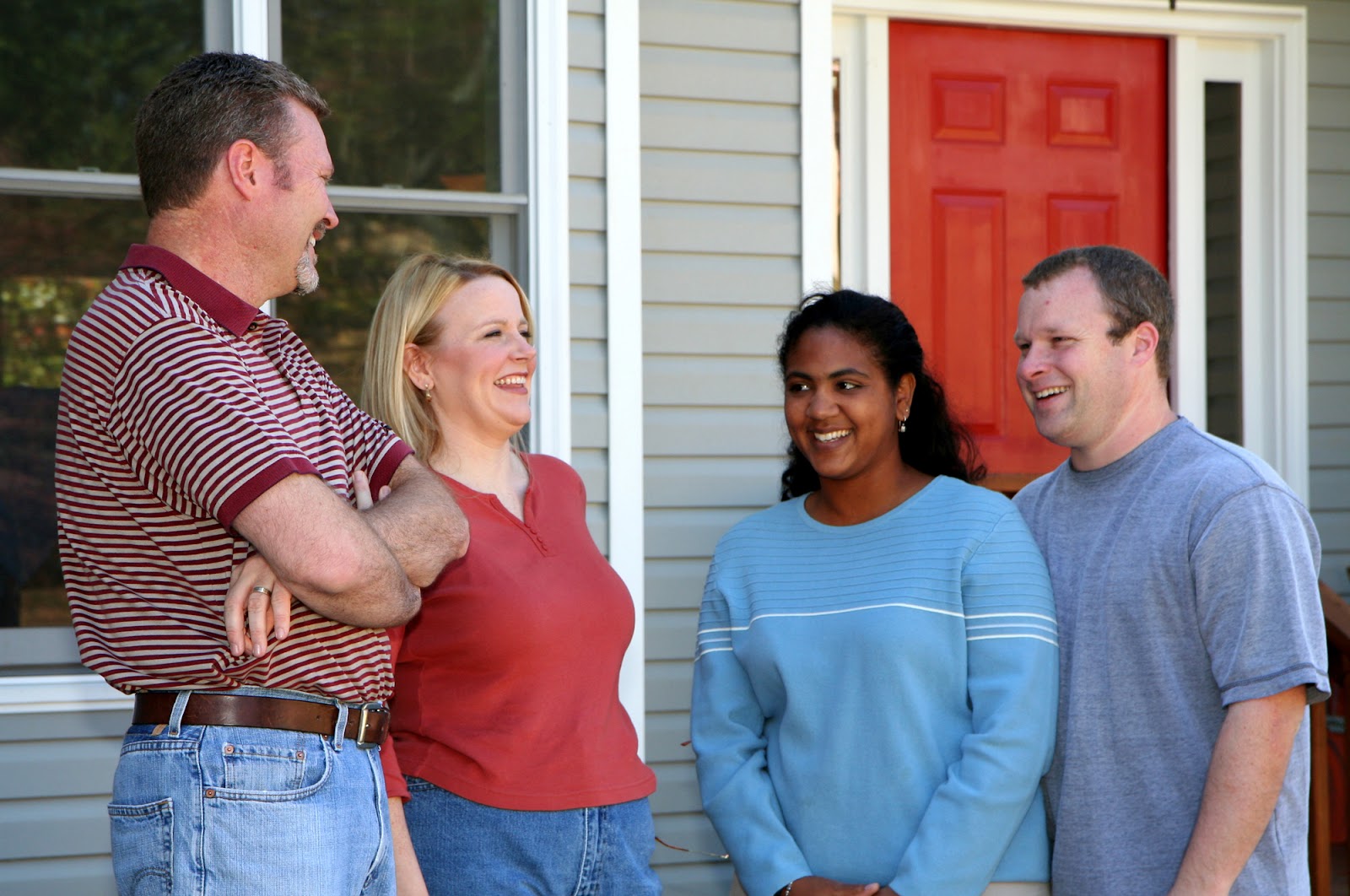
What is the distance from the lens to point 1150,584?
2.25 m

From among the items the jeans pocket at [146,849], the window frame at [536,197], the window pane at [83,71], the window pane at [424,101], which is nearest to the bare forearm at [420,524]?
the jeans pocket at [146,849]

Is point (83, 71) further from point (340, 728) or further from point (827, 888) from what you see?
point (827, 888)

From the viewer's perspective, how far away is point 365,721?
1.83 m

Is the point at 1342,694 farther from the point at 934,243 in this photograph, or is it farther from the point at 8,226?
the point at 8,226

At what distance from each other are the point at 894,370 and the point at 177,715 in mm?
1444

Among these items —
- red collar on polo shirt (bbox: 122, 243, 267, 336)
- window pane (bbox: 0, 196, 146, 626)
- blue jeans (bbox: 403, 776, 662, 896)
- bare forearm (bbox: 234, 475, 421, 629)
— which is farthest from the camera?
window pane (bbox: 0, 196, 146, 626)

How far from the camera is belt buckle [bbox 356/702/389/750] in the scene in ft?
5.96

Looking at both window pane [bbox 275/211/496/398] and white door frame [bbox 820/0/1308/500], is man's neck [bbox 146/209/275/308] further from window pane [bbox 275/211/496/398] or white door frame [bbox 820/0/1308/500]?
white door frame [bbox 820/0/1308/500]

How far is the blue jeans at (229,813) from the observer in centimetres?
166

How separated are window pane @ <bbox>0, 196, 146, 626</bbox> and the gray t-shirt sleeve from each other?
243 centimetres

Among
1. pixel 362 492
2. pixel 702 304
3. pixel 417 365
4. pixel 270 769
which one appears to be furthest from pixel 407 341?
pixel 702 304

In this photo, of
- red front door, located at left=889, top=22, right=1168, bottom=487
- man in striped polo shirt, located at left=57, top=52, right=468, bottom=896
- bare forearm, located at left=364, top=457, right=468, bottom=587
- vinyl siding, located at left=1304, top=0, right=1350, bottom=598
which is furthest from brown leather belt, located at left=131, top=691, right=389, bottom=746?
vinyl siding, located at left=1304, top=0, right=1350, bottom=598

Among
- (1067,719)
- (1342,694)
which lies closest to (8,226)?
(1067,719)

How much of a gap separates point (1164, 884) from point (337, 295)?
2.32 meters
